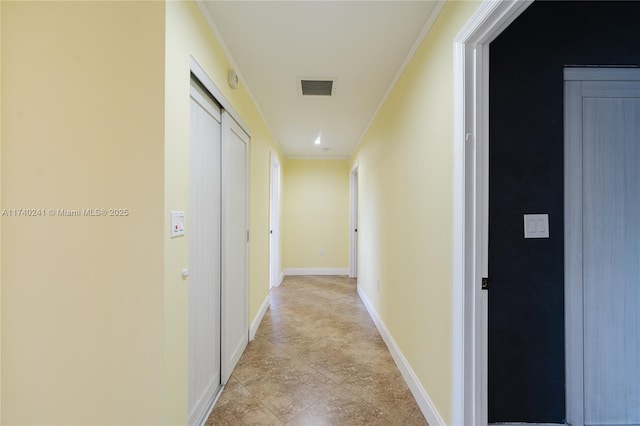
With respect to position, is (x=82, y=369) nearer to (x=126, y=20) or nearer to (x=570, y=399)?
(x=126, y=20)

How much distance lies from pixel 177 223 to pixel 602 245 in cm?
225

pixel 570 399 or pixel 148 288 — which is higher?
pixel 148 288

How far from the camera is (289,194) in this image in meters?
5.64

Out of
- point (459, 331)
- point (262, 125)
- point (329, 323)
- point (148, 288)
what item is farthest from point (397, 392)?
point (262, 125)

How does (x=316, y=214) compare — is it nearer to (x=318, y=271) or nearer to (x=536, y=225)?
(x=318, y=271)

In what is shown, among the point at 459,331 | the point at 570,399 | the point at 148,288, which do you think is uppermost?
the point at 148,288

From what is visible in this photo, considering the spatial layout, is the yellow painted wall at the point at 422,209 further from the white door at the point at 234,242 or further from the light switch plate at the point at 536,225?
the white door at the point at 234,242

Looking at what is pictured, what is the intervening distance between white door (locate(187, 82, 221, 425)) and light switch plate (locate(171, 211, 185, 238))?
0.52ft

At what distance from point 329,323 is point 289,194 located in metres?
3.06

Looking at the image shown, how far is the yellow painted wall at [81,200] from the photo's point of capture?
1170 mm

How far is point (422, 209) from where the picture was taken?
1.82m

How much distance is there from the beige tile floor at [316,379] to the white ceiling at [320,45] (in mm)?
2410

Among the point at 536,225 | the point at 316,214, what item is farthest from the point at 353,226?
the point at 536,225

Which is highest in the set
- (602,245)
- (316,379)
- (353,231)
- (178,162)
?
(178,162)
